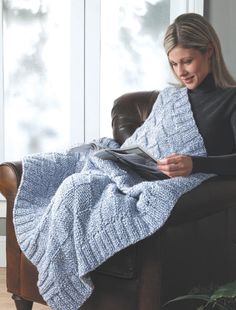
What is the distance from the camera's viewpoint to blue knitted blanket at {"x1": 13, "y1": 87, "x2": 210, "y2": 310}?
1.60 m

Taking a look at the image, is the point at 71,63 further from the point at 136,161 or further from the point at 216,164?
the point at 216,164

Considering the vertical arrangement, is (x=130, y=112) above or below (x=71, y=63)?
below

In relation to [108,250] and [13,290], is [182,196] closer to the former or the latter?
[108,250]

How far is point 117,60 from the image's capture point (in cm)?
278

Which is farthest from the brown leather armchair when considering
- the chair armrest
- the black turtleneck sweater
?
the black turtleneck sweater

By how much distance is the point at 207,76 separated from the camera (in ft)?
6.65

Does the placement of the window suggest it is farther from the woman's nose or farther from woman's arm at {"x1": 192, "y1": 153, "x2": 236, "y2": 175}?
woman's arm at {"x1": 192, "y1": 153, "x2": 236, "y2": 175}

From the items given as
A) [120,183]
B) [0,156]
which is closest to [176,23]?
[120,183]

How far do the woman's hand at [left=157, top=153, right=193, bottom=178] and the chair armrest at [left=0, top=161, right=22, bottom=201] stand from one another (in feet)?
1.70

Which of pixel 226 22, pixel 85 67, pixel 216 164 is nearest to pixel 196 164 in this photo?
pixel 216 164

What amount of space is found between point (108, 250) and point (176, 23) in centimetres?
86

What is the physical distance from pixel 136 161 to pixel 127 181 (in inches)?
3.2

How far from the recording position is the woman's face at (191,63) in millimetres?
1967

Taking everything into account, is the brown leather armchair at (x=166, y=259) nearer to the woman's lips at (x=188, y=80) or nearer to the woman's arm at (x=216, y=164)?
the woman's arm at (x=216, y=164)
